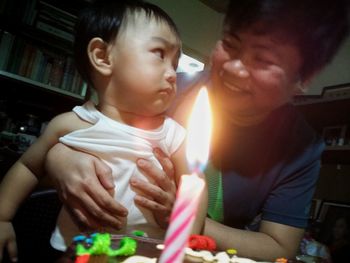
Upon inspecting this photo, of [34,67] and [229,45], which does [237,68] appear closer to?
[229,45]

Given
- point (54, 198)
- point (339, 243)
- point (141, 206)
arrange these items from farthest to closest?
point (339, 243)
point (54, 198)
point (141, 206)

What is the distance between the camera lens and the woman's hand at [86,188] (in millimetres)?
790

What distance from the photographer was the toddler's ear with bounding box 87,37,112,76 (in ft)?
3.08

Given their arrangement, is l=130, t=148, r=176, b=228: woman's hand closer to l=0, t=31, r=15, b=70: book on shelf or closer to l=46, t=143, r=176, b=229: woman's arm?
l=46, t=143, r=176, b=229: woman's arm

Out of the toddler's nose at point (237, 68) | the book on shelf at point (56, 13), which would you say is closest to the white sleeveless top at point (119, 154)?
the toddler's nose at point (237, 68)

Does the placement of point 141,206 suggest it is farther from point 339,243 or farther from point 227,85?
point 339,243

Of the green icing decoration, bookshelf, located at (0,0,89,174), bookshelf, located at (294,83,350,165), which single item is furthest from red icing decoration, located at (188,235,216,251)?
bookshelf, located at (0,0,89,174)

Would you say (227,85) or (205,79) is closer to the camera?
(227,85)

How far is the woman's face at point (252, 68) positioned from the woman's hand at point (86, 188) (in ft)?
1.70

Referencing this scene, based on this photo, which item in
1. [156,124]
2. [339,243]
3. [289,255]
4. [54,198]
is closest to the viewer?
[156,124]

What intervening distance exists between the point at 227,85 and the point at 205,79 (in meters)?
0.27

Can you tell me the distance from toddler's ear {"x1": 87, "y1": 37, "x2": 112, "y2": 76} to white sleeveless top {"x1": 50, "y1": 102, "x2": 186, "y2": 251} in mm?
134

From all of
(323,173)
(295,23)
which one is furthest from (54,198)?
(323,173)

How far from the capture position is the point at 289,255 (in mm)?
1106
